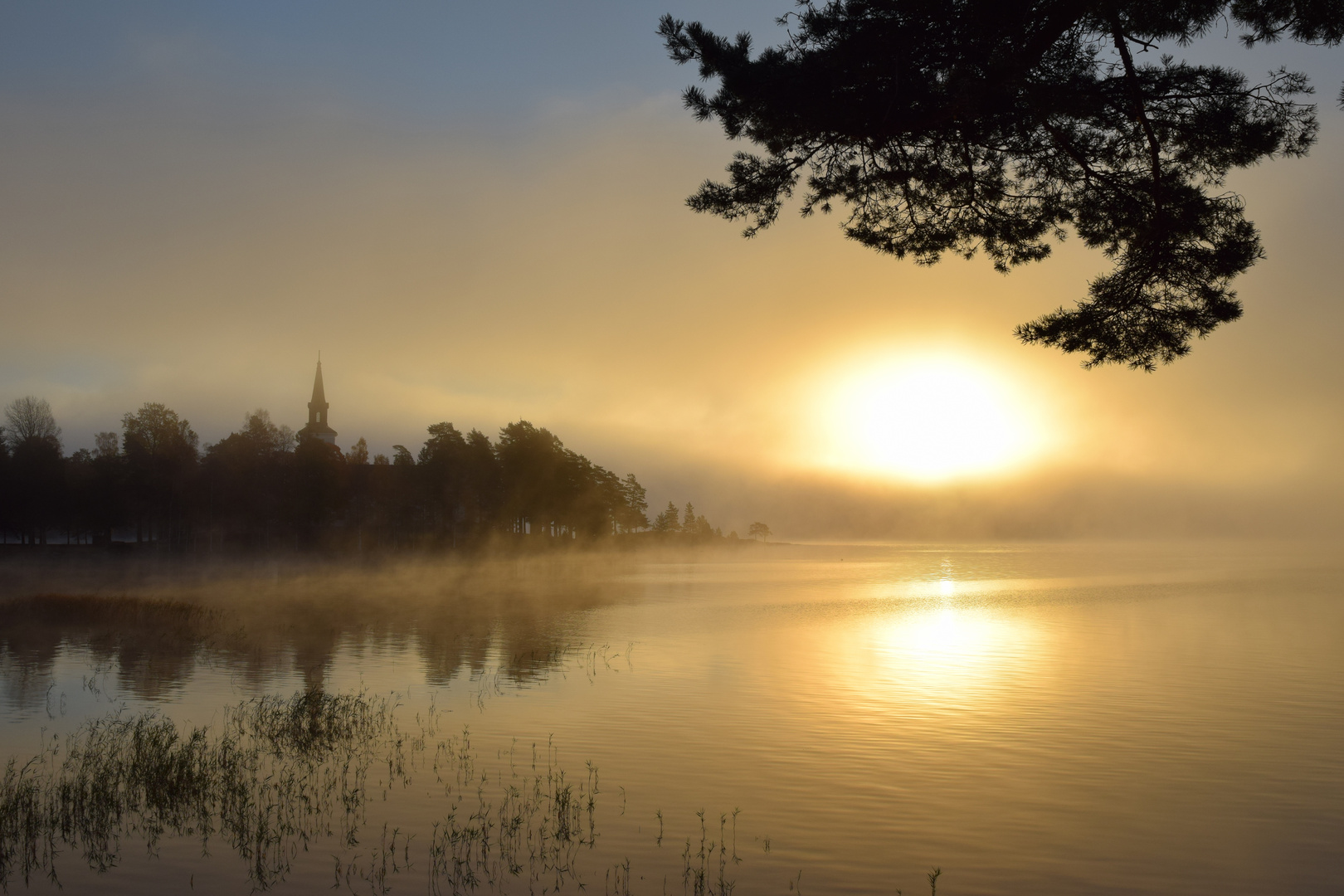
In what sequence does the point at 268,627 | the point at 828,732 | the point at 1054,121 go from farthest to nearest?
the point at 268,627 < the point at 828,732 < the point at 1054,121

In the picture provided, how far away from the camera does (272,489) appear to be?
98.5m

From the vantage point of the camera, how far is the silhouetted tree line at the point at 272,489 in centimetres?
9225

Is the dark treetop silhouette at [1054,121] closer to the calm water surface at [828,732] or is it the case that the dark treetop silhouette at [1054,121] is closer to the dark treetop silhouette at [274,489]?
the calm water surface at [828,732]

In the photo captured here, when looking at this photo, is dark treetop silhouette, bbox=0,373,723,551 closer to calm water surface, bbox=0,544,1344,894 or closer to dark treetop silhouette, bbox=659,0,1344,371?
calm water surface, bbox=0,544,1344,894

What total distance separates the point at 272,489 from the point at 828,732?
91.0m

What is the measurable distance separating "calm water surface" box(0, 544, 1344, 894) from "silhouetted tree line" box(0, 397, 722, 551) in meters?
55.3

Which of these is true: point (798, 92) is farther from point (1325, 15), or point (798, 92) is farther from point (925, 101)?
point (1325, 15)

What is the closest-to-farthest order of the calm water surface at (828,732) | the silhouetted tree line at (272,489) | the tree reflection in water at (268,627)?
the calm water surface at (828,732) < the tree reflection in water at (268,627) < the silhouetted tree line at (272,489)

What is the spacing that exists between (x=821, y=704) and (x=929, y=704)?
2.94 m

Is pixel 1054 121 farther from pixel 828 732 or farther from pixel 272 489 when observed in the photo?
pixel 272 489

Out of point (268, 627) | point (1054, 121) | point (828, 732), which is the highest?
point (1054, 121)

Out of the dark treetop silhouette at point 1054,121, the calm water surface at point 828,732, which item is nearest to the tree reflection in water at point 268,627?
the calm water surface at point 828,732

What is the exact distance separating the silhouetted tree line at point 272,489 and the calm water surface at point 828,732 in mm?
55332

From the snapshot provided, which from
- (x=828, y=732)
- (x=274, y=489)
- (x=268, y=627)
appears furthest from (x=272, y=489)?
(x=828, y=732)
